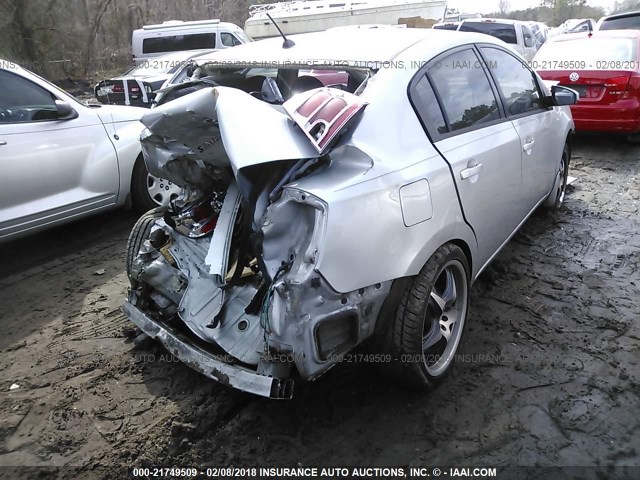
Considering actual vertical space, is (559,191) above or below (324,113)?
below

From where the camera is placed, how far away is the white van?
45.1ft

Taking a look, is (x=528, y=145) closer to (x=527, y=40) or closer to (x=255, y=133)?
(x=255, y=133)

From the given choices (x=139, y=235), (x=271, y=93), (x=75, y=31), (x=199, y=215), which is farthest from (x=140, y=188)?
(x=75, y=31)

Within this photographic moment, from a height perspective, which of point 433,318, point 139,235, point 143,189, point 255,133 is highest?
point 255,133

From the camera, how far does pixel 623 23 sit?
36.4 ft

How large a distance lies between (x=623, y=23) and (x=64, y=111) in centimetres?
1178

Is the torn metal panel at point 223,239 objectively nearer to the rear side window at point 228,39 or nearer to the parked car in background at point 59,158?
the parked car in background at point 59,158

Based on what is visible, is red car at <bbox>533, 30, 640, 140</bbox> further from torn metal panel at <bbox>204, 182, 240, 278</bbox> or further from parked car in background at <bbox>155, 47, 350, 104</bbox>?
torn metal panel at <bbox>204, 182, 240, 278</bbox>

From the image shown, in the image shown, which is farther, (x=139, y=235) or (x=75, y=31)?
(x=75, y=31)

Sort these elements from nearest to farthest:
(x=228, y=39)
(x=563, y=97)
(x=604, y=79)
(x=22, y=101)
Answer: (x=563, y=97) → (x=22, y=101) → (x=604, y=79) → (x=228, y=39)

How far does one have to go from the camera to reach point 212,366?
2412mm

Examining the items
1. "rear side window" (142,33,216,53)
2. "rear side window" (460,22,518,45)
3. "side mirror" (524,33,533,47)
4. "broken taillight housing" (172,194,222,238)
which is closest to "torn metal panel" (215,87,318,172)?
"broken taillight housing" (172,194,222,238)

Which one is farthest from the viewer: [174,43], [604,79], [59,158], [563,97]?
[174,43]

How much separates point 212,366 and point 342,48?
1.90m
